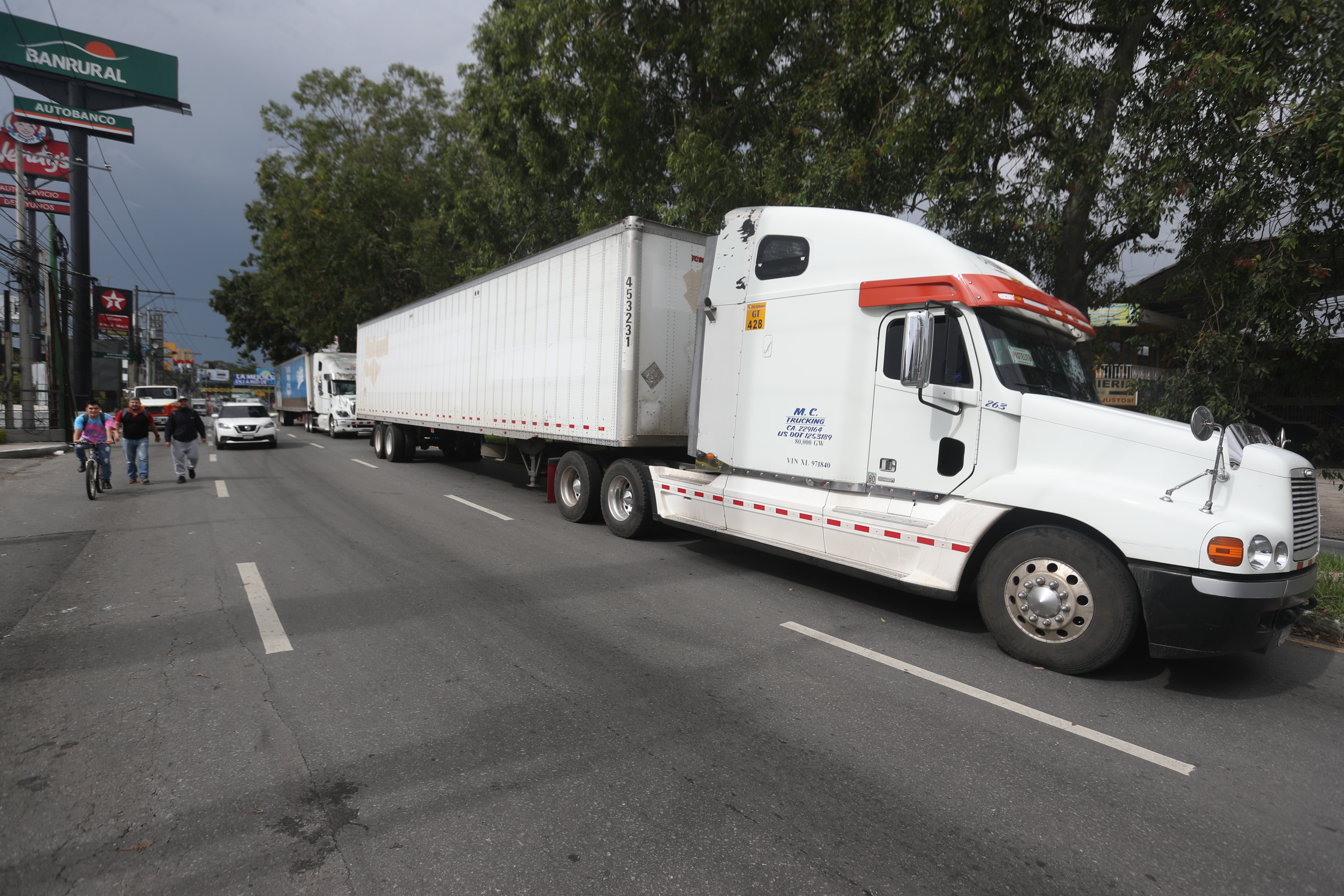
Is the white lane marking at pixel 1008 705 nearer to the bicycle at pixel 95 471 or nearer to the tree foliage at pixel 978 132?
the tree foliage at pixel 978 132

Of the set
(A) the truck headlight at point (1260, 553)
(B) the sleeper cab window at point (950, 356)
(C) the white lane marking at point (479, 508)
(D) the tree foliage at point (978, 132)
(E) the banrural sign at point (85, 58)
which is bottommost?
(C) the white lane marking at point (479, 508)

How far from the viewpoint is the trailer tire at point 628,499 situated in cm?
855

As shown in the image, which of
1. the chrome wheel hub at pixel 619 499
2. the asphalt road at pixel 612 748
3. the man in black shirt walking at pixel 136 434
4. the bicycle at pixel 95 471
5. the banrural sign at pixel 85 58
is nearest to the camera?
the asphalt road at pixel 612 748

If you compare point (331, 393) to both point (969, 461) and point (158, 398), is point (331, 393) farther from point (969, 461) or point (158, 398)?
point (969, 461)

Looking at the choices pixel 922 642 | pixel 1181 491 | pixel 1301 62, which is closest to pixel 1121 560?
pixel 1181 491

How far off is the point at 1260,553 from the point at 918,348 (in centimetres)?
237

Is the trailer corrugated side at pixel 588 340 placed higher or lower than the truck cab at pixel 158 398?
higher

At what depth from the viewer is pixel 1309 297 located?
834cm

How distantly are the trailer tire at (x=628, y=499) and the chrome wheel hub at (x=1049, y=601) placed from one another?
4.40 metres

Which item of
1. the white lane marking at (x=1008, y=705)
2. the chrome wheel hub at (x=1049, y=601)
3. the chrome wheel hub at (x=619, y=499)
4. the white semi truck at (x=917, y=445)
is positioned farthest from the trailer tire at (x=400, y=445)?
the chrome wheel hub at (x=1049, y=601)

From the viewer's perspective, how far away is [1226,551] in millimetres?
4102

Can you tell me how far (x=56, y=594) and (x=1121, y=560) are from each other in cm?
834

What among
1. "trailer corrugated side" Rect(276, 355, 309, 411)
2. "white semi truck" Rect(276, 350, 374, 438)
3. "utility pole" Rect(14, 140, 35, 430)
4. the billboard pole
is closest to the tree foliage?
"white semi truck" Rect(276, 350, 374, 438)

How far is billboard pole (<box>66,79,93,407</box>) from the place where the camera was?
32656 mm
